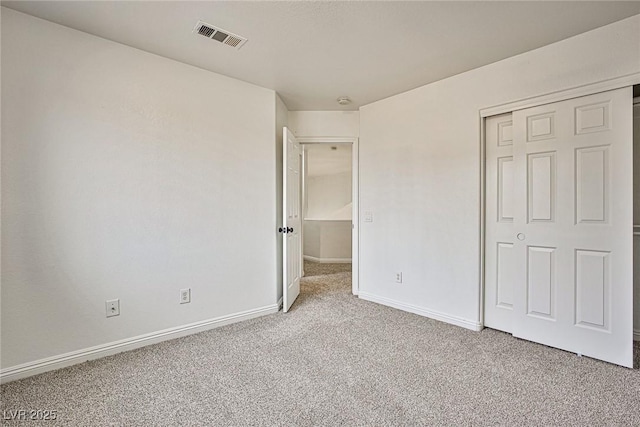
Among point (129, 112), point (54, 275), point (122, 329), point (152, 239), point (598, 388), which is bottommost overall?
point (598, 388)

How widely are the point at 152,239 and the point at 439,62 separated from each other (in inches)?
111

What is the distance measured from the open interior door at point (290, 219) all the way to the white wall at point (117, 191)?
23 centimetres

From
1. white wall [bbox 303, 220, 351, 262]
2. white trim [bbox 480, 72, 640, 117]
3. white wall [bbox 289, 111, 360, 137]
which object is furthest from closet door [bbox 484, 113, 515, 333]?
white wall [bbox 303, 220, 351, 262]

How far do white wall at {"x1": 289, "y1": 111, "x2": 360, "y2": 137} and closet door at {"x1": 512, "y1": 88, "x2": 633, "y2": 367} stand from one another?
1910mm

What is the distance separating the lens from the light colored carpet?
5.63ft

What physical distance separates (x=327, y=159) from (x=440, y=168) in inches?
151

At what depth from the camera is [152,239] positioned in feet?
8.63

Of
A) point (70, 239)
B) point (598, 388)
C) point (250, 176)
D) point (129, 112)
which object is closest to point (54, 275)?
point (70, 239)

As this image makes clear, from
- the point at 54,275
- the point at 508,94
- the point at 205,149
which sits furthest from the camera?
the point at 205,149

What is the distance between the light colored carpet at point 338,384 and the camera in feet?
5.63

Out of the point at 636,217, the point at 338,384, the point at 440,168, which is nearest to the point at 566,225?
the point at 636,217

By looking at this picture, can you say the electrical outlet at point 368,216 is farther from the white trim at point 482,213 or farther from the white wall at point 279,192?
the white trim at point 482,213

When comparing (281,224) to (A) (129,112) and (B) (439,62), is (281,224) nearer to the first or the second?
(A) (129,112)

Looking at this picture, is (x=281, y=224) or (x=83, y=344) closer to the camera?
(x=83, y=344)
